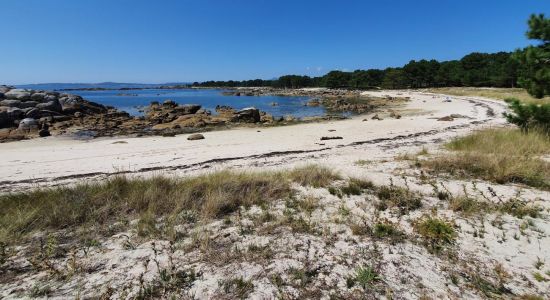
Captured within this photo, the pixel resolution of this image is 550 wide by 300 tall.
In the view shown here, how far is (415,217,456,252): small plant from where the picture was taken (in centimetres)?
464

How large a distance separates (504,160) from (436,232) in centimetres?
502

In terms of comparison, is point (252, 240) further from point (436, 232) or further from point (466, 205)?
point (466, 205)

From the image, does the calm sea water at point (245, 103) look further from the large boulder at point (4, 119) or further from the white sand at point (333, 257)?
the white sand at point (333, 257)

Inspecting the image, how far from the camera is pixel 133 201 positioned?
20.9 feet

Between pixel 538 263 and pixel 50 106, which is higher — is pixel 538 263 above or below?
below

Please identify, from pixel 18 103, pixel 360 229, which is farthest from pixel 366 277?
pixel 18 103

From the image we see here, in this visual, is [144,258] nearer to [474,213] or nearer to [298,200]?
[298,200]

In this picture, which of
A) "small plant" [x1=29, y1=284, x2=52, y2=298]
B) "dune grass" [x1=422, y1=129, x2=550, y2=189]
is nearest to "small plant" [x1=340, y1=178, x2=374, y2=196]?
"dune grass" [x1=422, y1=129, x2=550, y2=189]

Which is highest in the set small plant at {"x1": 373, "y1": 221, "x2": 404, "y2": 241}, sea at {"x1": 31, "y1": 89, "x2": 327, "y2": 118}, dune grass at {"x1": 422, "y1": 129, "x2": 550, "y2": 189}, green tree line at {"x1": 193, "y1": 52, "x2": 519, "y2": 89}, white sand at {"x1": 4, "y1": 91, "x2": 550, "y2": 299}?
green tree line at {"x1": 193, "y1": 52, "x2": 519, "y2": 89}

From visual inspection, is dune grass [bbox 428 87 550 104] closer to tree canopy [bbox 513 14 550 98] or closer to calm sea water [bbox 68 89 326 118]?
tree canopy [bbox 513 14 550 98]

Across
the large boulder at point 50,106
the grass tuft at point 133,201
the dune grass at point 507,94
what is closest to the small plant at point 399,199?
the grass tuft at point 133,201

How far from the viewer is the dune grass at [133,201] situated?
18.5ft

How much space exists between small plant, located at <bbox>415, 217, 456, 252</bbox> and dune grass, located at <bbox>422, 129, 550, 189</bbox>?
353 cm

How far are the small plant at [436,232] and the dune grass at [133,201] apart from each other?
2.82 metres
